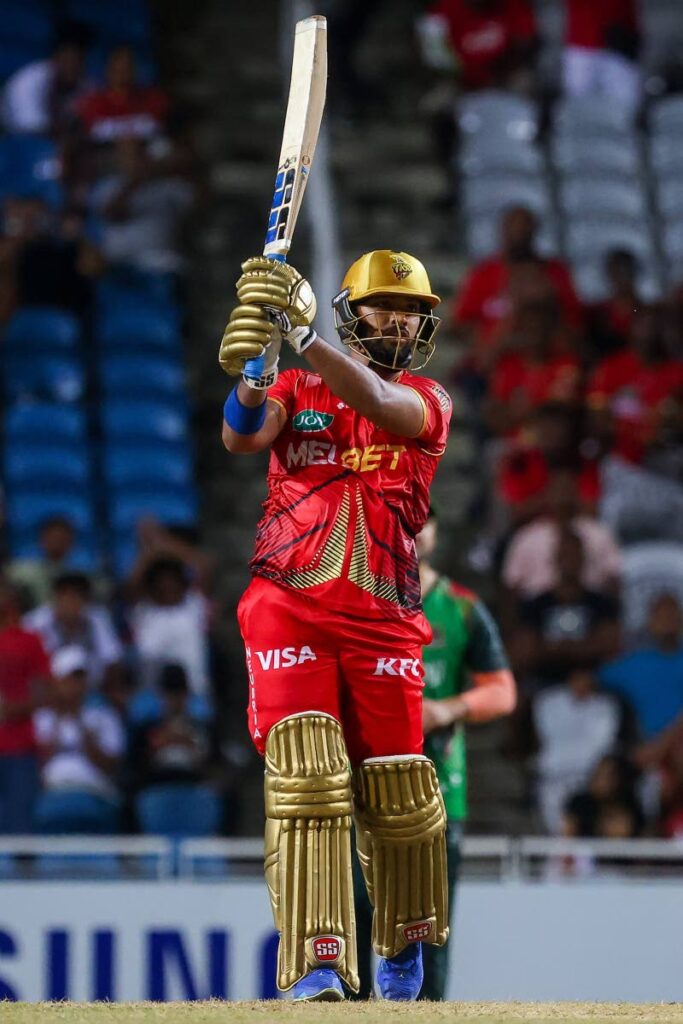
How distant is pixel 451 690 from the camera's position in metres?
7.12

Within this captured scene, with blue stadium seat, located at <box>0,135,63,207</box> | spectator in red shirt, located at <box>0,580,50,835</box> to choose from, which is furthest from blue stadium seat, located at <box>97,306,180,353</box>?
spectator in red shirt, located at <box>0,580,50,835</box>

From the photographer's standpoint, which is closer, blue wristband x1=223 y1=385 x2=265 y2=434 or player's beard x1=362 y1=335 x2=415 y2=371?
blue wristband x1=223 y1=385 x2=265 y2=434

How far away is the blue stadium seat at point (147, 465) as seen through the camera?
1213 centimetres

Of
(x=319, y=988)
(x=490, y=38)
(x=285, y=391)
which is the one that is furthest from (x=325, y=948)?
(x=490, y=38)

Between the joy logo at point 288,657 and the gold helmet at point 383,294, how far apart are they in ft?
2.74

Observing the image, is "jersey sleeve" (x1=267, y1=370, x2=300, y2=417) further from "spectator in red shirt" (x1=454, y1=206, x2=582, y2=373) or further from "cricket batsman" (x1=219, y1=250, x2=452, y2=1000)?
"spectator in red shirt" (x1=454, y1=206, x2=582, y2=373)

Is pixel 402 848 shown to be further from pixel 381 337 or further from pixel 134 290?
pixel 134 290

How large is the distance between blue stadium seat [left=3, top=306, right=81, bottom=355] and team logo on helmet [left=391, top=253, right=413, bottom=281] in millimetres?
7269

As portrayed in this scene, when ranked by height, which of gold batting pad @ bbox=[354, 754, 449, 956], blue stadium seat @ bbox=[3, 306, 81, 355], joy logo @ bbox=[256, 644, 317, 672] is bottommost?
gold batting pad @ bbox=[354, 754, 449, 956]

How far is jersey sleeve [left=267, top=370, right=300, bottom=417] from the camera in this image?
529 cm

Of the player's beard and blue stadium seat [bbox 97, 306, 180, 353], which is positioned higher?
blue stadium seat [bbox 97, 306, 180, 353]

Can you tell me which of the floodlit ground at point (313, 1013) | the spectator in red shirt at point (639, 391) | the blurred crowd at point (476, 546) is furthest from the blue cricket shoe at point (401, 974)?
the spectator in red shirt at point (639, 391)

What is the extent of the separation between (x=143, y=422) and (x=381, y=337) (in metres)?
7.15

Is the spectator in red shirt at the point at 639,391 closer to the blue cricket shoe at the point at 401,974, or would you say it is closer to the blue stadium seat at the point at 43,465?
the blue stadium seat at the point at 43,465
